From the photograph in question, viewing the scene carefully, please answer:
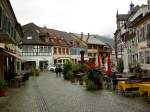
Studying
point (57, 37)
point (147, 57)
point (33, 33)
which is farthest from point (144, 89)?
A: point (57, 37)

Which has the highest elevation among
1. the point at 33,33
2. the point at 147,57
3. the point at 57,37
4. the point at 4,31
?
the point at 33,33

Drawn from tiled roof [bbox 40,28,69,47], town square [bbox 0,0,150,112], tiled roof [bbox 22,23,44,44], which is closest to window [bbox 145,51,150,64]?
town square [bbox 0,0,150,112]

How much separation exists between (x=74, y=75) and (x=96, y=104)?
22.7 m

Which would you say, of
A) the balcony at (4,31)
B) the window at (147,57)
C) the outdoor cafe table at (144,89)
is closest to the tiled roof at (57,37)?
the window at (147,57)

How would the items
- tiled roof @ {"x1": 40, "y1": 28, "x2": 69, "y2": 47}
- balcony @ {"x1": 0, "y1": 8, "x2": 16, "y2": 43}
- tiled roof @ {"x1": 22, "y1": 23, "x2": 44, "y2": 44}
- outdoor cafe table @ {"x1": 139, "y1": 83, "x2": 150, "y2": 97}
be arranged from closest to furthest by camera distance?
outdoor cafe table @ {"x1": 139, "y1": 83, "x2": 150, "y2": 97} < balcony @ {"x1": 0, "y1": 8, "x2": 16, "y2": 43} < tiled roof @ {"x1": 22, "y1": 23, "x2": 44, "y2": 44} < tiled roof @ {"x1": 40, "y1": 28, "x2": 69, "y2": 47}

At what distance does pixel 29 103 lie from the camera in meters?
18.4

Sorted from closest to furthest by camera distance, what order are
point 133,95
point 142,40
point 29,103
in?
point 29,103 → point 133,95 → point 142,40

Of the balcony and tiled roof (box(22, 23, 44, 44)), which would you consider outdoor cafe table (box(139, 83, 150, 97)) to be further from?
tiled roof (box(22, 23, 44, 44))

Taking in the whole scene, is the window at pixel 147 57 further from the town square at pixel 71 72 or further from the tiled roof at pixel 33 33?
the tiled roof at pixel 33 33

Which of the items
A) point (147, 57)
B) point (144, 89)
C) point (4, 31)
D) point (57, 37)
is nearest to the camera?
point (144, 89)

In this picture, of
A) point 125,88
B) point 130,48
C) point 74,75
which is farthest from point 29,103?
point 130,48

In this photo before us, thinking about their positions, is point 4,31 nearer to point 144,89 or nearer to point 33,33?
point 144,89

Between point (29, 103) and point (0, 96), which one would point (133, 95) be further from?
point (0, 96)

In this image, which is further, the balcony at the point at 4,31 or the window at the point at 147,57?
the window at the point at 147,57
